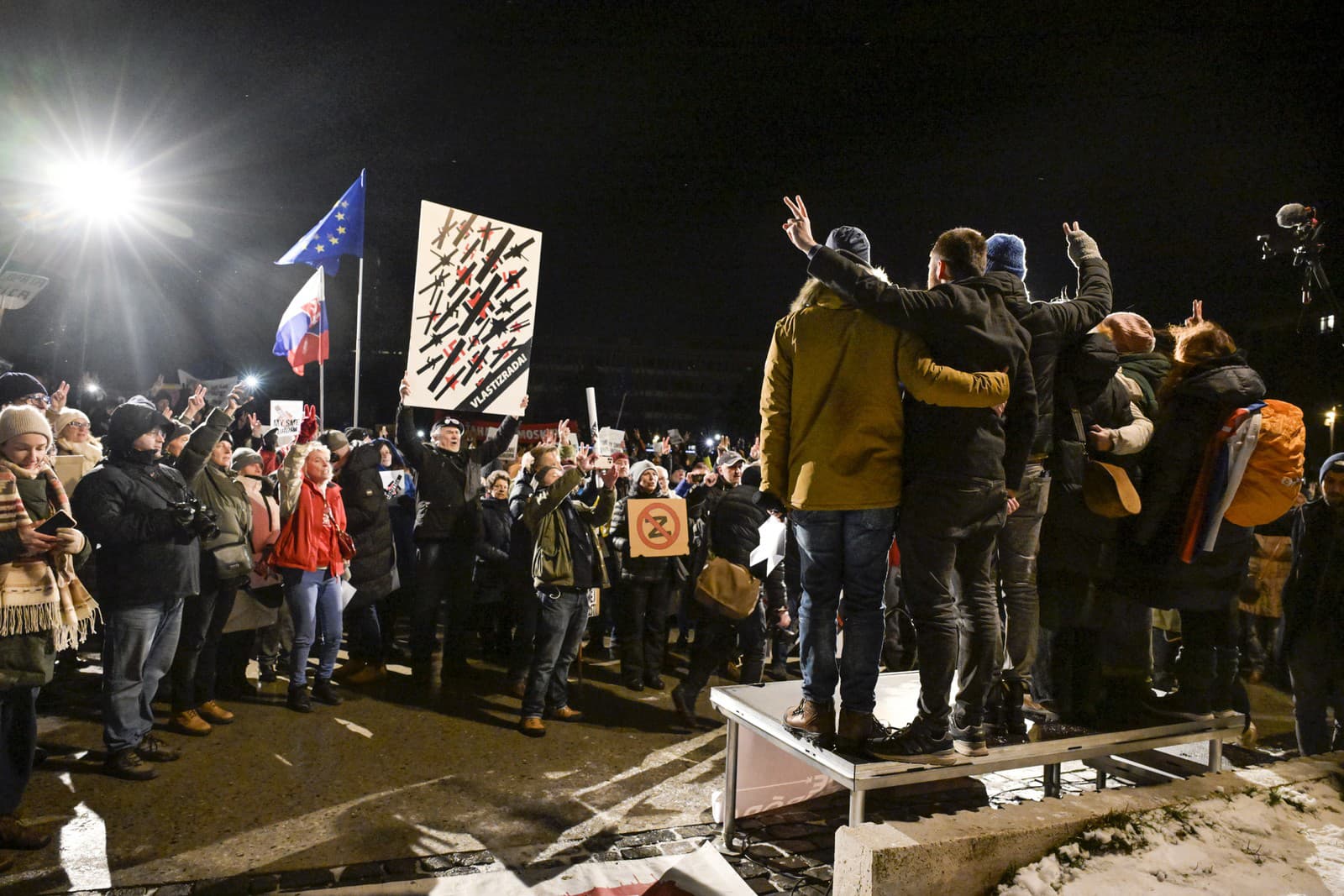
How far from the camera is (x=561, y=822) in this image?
4.57 metres

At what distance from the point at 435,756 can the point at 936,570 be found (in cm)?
406

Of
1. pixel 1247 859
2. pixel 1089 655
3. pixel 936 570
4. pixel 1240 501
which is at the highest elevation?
pixel 1240 501

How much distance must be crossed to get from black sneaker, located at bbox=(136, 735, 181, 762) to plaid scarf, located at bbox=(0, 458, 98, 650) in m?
1.45

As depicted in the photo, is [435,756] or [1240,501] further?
[435,756]

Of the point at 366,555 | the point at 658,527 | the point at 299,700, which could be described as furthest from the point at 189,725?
the point at 658,527

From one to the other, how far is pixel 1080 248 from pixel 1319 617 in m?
3.25

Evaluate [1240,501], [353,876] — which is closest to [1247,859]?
[1240,501]

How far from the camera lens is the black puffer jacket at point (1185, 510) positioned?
4039 mm

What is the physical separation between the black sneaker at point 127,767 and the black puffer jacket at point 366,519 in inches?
98.5

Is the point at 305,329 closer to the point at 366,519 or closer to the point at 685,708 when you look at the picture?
the point at 366,519

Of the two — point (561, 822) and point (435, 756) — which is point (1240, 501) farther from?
point (435, 756)

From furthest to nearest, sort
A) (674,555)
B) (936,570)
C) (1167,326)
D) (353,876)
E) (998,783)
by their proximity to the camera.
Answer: (674,555), (998,783), (1167,326), (353,876), (936,570)

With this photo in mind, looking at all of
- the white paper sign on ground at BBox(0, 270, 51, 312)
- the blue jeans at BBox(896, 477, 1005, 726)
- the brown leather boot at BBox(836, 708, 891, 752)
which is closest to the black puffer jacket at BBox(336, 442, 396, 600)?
the brown leather boot at BBox(836, 708, 891, 752)

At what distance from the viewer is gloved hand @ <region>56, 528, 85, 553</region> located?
411cm
